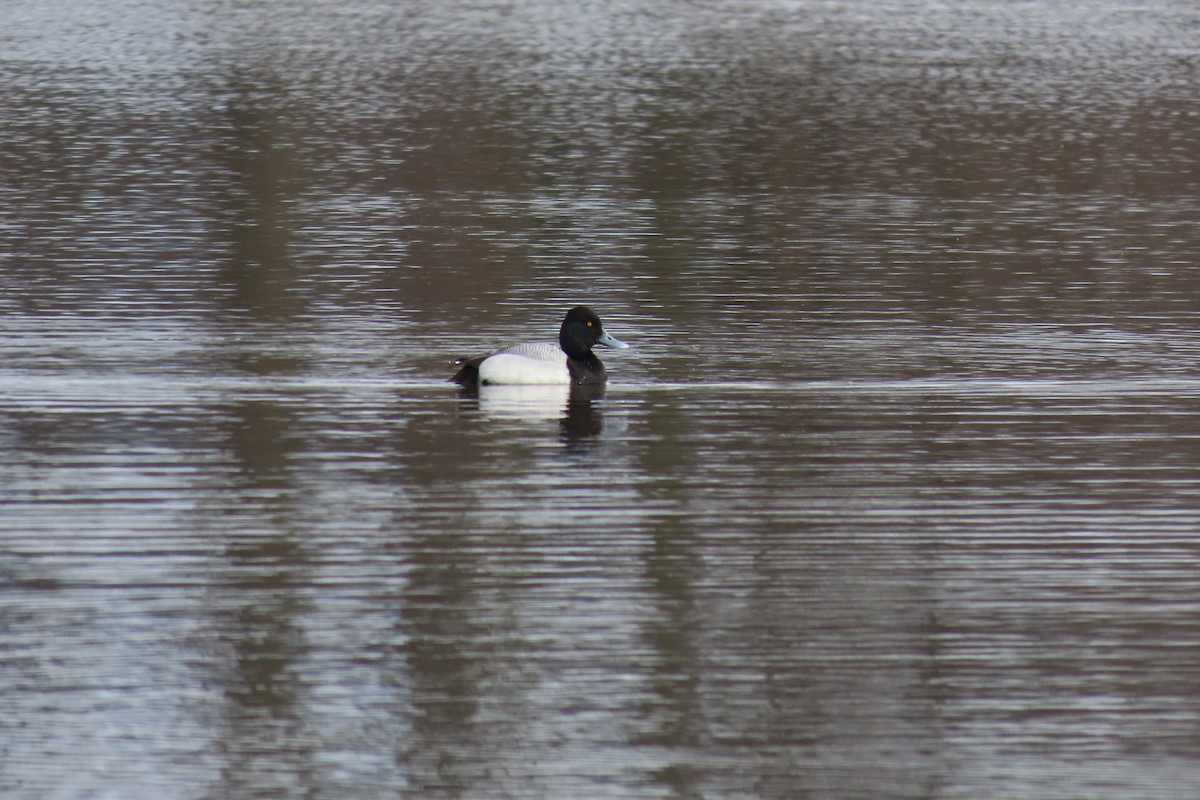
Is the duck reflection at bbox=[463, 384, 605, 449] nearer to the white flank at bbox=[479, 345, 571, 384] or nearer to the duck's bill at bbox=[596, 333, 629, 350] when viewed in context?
the white flank at bbox=[479, 345, 571, 384]

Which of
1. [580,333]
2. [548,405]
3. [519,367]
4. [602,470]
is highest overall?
[602,470]

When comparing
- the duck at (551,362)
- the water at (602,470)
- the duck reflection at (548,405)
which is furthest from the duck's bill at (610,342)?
the duck reflection at (548,405)

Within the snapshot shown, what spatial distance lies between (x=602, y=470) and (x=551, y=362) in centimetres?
292

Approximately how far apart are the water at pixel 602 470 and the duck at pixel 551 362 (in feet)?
0.73

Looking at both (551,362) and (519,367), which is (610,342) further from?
(519,367)

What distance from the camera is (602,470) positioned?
12773mm

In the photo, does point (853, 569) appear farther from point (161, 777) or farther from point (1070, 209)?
point (1070, 209)

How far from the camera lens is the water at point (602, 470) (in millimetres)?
8227

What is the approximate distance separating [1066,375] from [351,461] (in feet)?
17.9

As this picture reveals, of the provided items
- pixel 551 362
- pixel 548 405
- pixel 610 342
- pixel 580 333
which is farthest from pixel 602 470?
pixel 610 342

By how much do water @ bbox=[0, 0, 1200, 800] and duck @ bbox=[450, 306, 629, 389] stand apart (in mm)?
223

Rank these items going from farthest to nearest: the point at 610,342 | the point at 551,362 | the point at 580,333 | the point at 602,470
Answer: the point at 610,342 → the point at 580,333 → the point at 551,362 → the point at 602,470

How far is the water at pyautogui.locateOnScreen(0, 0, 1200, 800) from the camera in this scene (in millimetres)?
8227

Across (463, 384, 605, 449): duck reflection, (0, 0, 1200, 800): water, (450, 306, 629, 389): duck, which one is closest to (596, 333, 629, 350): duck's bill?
(450, 306, 629, 389): duck
